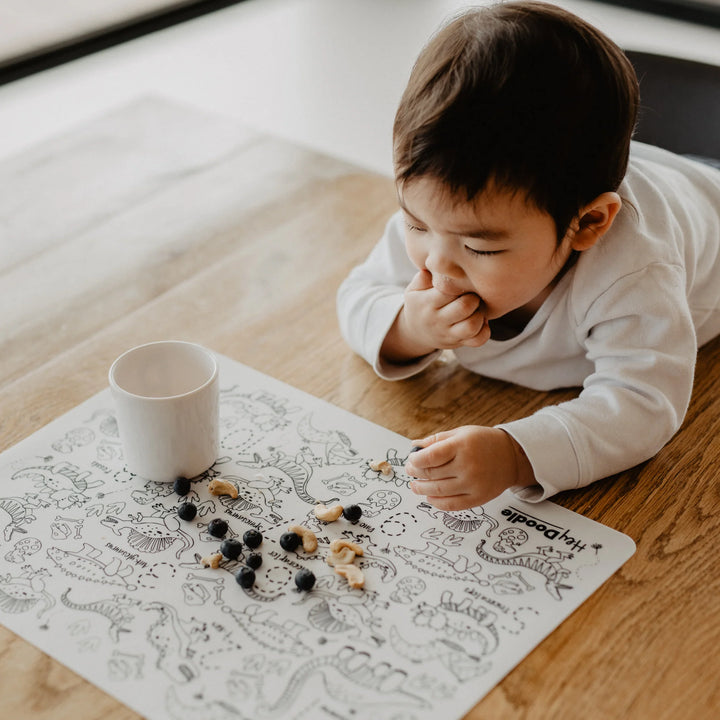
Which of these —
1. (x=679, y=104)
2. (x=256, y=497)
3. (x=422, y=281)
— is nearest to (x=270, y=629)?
(x=256, y=497)

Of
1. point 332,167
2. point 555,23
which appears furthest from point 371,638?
point 332,167

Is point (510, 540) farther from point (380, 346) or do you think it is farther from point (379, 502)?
point (380, 346)

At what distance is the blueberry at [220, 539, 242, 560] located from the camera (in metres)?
0.75

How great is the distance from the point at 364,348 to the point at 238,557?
0.30m

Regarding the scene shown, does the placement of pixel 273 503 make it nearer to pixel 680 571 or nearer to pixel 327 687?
pixel 327 687

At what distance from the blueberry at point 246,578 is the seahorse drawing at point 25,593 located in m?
0.13

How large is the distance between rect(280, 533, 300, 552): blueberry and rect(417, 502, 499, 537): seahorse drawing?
0.11 metres

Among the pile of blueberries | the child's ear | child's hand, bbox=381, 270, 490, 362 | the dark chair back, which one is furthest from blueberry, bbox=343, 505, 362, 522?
the dark chair back

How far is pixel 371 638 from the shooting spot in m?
0.69

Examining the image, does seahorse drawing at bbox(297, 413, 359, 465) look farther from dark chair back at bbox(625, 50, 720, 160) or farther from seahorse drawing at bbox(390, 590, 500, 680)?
dark chair back at bbox(625, 50, 720, 160)

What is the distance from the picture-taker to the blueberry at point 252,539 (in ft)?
2.50

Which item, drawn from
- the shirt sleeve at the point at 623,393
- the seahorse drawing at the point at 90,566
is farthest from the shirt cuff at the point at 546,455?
the seahorse drawing at the point at 90,566

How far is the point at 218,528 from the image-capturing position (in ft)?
2.53

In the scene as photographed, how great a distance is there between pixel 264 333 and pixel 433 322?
0.21 meters
